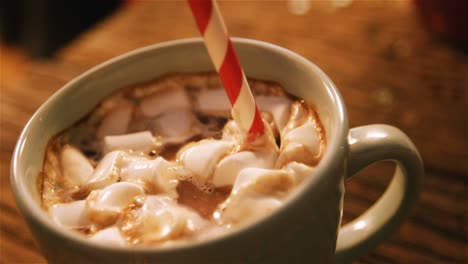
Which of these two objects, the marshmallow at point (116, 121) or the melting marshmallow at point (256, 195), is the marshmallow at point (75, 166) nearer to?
the marshmallow at point (116, 121)

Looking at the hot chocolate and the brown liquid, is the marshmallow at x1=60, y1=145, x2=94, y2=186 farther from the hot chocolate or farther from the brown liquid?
the brown liquid

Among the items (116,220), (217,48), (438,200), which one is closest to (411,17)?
(438,200)

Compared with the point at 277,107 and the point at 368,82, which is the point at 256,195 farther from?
the point at 368,82

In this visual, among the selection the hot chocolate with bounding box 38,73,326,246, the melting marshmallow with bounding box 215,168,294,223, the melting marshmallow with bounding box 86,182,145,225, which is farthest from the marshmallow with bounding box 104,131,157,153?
the melting marshmallow with bounding box 215,168,294,223

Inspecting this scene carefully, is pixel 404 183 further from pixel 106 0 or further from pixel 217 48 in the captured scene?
pixel 106 0

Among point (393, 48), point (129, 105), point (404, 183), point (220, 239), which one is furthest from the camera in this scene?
point (393, 48)
